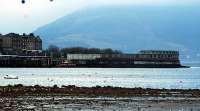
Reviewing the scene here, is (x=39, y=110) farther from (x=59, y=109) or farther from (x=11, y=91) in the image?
(x=11, y=91)

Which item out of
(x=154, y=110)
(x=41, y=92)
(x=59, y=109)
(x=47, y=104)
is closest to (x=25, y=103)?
(x=47, y=104)

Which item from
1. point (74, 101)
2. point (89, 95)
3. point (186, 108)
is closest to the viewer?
point (186, 108)

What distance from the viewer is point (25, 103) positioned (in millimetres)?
47625

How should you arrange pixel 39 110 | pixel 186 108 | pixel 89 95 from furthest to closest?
pixel 89 95 → pixel 186 108 → pixel 39 110

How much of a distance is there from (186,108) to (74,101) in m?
9.33

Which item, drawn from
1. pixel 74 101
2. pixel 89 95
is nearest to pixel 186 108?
pixel 74 101

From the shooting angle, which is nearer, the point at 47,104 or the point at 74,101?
the point at 47,104

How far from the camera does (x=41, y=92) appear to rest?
6219cm

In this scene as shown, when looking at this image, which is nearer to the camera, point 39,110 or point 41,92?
point 39,110

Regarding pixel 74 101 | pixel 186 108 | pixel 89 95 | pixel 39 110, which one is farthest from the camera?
pixel 89 95

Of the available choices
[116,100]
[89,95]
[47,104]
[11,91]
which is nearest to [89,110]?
[47,104]

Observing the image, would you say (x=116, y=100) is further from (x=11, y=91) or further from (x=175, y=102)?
(x=11, y=91)

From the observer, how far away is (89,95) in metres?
59.2

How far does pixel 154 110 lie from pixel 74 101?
9.19 metres
